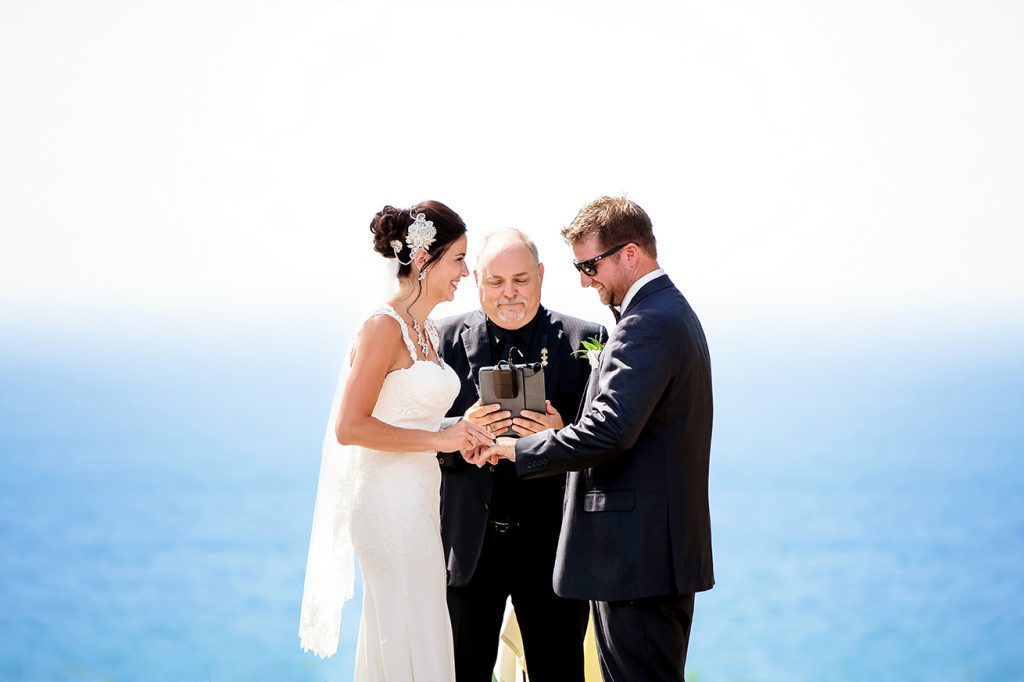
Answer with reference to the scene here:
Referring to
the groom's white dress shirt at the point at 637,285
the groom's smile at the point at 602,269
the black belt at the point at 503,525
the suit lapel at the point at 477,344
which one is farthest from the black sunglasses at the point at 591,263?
the black belt at the point at 503,525

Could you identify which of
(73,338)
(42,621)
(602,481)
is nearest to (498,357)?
(602,481)

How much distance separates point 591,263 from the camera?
3.43 meters

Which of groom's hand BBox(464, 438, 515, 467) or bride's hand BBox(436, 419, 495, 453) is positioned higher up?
bride's hand BBox(436, 419, 495, 453)

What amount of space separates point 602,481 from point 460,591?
2.77 ft

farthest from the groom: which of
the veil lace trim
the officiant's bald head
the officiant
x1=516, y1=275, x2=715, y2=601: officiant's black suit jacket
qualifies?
the veil lace trim

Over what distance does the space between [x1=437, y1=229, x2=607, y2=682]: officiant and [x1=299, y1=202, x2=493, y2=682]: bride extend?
0.20 m

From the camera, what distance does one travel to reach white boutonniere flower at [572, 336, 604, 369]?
372cm

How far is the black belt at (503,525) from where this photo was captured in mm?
3850

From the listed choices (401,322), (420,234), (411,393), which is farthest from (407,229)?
(411,393)

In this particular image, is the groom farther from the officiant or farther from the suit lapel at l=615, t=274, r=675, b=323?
the officiant

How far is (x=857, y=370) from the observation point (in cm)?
3091

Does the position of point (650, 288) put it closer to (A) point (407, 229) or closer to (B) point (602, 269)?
(B) point (602, 269)

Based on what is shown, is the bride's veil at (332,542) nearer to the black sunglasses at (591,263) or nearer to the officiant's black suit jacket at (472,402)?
the officiant's black suit jacket at (472,402)

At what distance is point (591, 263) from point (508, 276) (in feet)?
1.91
